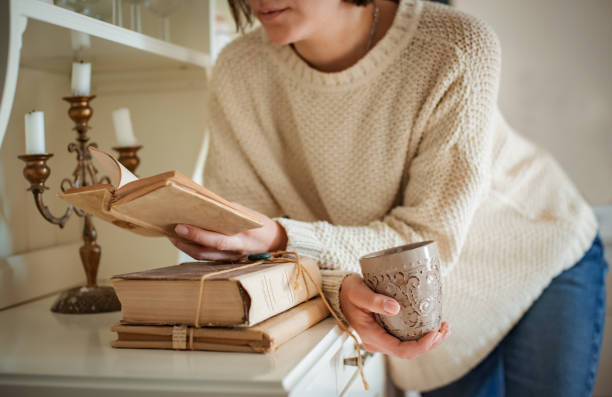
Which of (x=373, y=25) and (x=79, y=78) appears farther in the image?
(x=373, y=25)

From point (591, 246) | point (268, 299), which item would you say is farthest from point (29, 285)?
point (591, 246)

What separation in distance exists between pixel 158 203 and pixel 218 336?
0.16 m

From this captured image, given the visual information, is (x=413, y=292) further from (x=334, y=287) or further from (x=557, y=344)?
(x=557, y=344)

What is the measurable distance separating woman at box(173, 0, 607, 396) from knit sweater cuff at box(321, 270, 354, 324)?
0.06 m

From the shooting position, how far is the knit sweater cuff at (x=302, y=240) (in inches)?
32.0

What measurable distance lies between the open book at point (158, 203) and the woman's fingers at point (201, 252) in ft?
0.13

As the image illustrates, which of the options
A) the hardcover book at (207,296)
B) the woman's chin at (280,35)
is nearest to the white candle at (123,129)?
the woman's chin at (280,35)

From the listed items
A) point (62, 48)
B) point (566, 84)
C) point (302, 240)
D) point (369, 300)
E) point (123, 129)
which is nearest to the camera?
point (369, 300)

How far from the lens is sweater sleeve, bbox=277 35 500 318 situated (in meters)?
0.89

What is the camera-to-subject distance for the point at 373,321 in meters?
0.71

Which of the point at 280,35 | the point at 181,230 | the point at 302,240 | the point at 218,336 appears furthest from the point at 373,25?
the point at 218,336

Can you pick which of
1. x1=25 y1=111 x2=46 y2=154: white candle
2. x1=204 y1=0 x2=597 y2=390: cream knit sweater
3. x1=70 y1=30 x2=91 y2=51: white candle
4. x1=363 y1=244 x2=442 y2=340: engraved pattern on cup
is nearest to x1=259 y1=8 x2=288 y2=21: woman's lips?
x1=204 y1=0 x2=597 y2=390: cream knit sweater

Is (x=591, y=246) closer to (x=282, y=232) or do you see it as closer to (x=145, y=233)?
(x=282, y=232)

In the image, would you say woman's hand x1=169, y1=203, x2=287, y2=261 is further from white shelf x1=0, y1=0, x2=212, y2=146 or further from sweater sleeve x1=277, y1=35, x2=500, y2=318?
white shelf x1=0, y1=0, x2=212, y2=146
